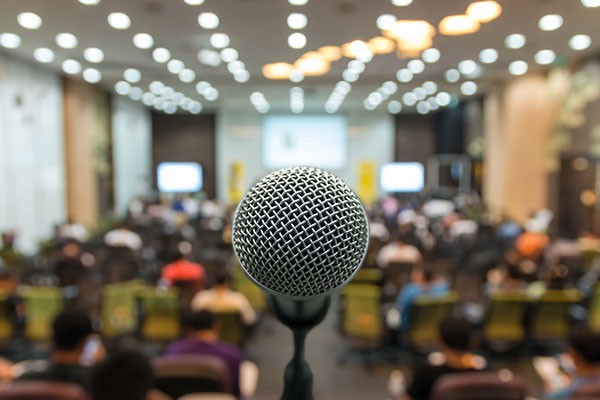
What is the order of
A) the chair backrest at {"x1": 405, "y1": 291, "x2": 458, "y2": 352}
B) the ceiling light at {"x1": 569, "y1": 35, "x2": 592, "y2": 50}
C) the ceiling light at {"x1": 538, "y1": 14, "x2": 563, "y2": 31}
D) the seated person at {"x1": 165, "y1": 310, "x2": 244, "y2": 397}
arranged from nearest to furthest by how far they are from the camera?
the seated person at {"x1": 165, "y1": 310, "x2": 244, "y2": 397}, the chair backrest at {"x1": 405, "y1": 291, "x2": 458, "y2": 352}, the ceiling light at {"x1": 538, "y1": 14, "x2": 563, "y2": 31}, the ceiling light at {"x1": 569, "y1": 35, "x2": 592, "y2": 50}

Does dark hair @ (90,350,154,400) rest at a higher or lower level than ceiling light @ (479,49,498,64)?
lower

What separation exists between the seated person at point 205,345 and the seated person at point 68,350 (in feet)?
2.56

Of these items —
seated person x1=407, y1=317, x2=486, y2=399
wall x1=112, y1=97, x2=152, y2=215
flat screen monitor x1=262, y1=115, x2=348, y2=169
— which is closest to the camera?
seated person x1=407, y1=317, x2=486, y2=399

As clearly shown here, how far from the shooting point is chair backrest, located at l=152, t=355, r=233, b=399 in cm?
343

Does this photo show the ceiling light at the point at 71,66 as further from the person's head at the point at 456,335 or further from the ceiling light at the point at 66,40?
the person's head at the point at 456,335

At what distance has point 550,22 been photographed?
27.6ft

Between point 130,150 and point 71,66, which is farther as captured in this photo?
point 130,150

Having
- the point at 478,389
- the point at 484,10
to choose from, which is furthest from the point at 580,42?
the point at 478,389

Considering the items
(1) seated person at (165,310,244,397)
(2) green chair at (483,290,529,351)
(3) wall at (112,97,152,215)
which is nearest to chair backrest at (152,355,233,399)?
(1) seated person at (165,310,244,397)

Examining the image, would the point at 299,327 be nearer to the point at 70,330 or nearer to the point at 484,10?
the point at 70,330

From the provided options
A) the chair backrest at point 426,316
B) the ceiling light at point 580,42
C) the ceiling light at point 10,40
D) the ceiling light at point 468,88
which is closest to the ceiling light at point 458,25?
the ceiling light at point 580,42

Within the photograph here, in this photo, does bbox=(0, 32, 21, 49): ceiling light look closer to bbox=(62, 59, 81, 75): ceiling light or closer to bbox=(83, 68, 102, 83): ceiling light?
bbox=(62, 59, 81, 75): ceiling light

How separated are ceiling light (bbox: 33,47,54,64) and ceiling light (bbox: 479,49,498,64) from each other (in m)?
9.15

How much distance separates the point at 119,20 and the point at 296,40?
10.3ft
